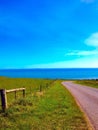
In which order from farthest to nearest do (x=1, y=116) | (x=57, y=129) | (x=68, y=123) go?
(x=1, y=116), (x=68, y=123), (x=57, y=129)

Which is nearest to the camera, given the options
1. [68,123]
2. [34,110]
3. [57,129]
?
[57,129]

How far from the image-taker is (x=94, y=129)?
10617mm

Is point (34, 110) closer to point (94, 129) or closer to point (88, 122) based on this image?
point (88, 122)

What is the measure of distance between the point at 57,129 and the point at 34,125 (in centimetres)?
109

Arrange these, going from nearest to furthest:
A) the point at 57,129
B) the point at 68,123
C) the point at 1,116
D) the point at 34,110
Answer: the point at 57,129 → the point at 68,123 → the point at 1,116 → the point at 34,110

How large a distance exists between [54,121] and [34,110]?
2954mm

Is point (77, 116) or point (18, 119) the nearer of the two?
point (18, 119)

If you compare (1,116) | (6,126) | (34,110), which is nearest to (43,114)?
(34,110)

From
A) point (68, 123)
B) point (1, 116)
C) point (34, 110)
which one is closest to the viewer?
point (68, 123)

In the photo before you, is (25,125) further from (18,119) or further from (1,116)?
(1,116)

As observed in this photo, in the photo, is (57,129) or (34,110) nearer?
(57,129)

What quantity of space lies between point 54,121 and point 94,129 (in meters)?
2.06

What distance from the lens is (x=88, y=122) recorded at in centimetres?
1209

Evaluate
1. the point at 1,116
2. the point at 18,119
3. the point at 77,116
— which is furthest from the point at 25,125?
the point at 77,116
